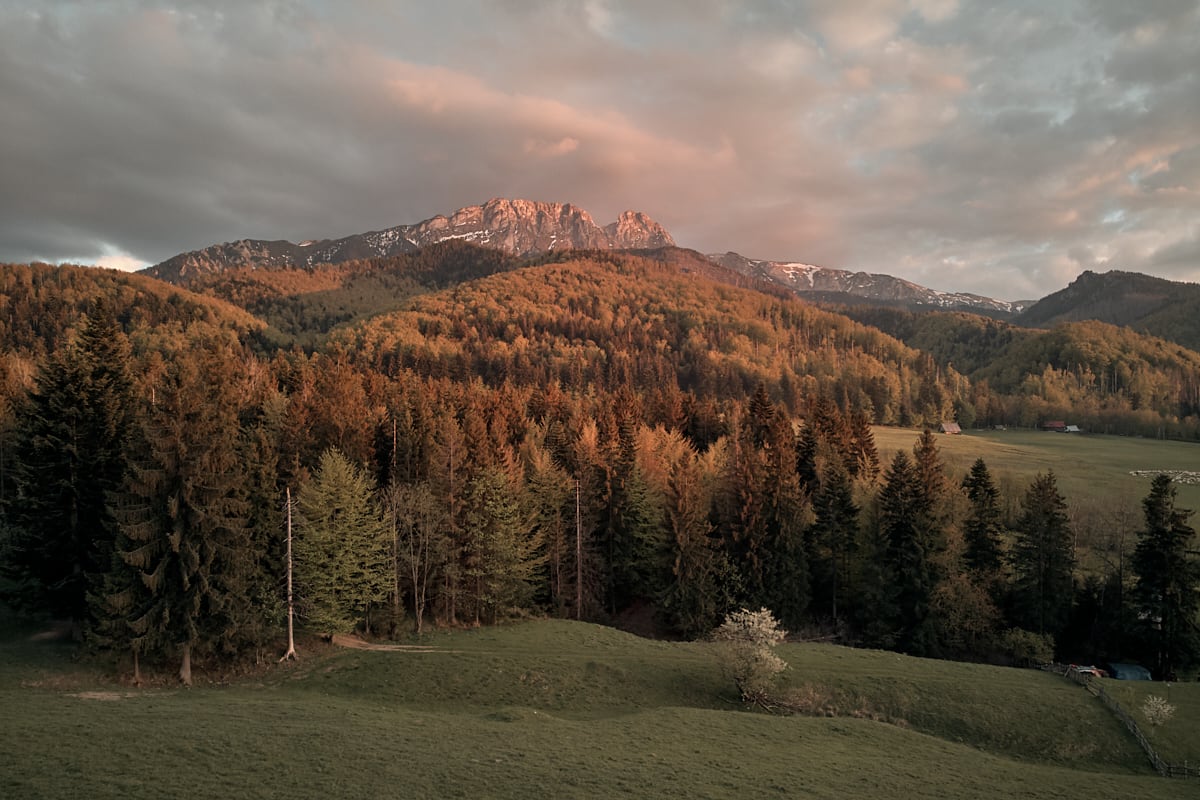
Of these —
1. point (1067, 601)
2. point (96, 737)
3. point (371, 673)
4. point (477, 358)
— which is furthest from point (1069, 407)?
point (96, 737)

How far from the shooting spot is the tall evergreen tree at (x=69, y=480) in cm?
3844

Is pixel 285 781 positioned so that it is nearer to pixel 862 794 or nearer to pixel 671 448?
pixel 862 794

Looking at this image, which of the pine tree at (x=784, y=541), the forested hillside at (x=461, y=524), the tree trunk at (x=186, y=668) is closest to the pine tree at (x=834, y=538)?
the forested hillside at (x=461, y=524)

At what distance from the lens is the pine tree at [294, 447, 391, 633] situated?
44250 mm

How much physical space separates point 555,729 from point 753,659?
580 inches

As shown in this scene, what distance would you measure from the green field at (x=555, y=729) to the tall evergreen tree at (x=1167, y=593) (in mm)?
10847

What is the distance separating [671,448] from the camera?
270 ft

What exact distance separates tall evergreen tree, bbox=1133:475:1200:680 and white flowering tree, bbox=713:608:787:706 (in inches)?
1378

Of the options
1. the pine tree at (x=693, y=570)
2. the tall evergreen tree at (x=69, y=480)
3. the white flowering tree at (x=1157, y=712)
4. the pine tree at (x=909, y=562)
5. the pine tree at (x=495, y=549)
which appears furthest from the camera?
the pine tree at (x=693, y=570)

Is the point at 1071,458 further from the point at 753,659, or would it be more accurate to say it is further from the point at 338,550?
the point at 338,550

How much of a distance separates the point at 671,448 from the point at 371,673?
49.9 m

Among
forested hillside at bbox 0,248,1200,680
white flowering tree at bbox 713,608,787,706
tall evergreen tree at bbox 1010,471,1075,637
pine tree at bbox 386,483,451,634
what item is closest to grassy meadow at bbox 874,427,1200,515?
forested hillside at bbox 0,248,1200,680

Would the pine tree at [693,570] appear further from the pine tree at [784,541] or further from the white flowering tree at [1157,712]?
the white flowering tree at [1157,712]

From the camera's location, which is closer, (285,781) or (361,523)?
(285,781)
